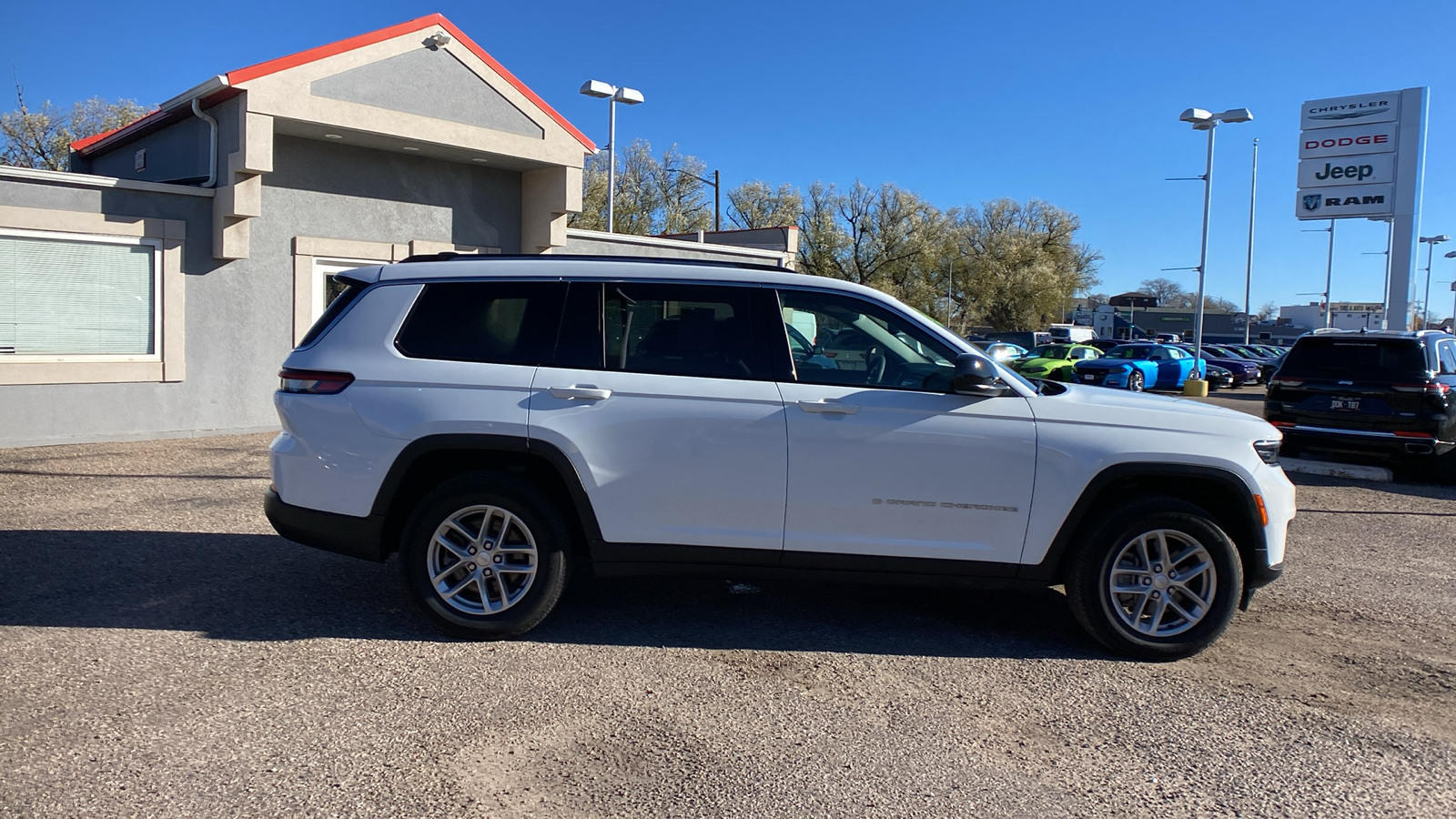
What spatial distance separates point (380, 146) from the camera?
44.3 ft

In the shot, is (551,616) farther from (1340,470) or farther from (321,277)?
(1340,470)

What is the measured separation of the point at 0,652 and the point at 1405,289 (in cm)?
2683

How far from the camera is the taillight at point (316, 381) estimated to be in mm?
4836

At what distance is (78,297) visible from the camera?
11336 mm

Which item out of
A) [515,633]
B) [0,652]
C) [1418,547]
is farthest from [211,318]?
[1418,547]

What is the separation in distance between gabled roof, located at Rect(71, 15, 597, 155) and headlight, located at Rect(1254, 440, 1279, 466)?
1108 cm

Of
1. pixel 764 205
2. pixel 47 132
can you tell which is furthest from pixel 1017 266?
pixel 47 132

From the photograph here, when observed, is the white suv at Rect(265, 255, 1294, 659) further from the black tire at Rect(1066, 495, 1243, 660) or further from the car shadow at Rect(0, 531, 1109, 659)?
the car shadow at Rect(0, 531, 1109, 659)

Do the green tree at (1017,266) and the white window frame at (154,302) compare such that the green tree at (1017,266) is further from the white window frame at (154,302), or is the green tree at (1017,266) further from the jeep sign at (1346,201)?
the white window frame at (154,302)

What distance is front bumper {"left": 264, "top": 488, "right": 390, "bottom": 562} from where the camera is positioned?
4840 millimetres

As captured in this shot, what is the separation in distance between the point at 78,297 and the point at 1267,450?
11.8 m

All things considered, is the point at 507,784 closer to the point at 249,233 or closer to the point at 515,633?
the point at 515,633

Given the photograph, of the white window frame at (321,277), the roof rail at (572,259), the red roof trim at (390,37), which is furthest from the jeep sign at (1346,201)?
the roof rail at (572,259)

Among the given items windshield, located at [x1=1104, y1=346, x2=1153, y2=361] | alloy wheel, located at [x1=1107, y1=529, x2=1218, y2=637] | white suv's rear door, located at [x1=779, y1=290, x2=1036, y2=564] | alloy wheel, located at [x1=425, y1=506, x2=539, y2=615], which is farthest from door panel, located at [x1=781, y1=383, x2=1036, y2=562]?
windshield, located at [x1=1104, y1=346, x2=1153, y2=361]
